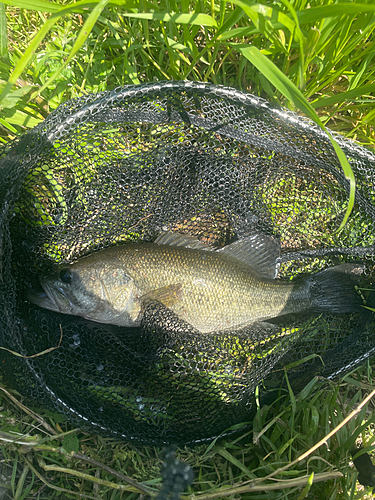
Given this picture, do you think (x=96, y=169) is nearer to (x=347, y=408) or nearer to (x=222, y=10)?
(x=222, y=10)

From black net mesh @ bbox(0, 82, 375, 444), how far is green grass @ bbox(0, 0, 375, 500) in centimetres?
24

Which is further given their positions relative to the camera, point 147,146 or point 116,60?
point 116,60

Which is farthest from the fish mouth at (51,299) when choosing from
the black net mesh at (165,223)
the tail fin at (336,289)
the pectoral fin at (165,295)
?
the tail fin at (336,289)

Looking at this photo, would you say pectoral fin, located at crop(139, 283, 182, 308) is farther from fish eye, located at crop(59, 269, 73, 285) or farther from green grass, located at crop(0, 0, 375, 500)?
green grass, located at crop(0, 0, 375, 500)

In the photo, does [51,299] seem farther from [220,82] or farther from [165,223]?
[220,82]

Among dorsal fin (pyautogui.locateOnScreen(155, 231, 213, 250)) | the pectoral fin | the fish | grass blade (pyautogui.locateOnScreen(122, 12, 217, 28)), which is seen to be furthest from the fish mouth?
grass blade (pyautogui.locateOnScreen(122, 12, 217, 28))

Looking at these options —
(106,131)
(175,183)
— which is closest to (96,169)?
(106,131)

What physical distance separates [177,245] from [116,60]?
5.82 feet

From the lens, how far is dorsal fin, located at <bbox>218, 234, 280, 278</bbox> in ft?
9.07

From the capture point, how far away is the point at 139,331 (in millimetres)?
2473

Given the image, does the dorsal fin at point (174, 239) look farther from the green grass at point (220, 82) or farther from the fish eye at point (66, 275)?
the green grass at point (220, 82)

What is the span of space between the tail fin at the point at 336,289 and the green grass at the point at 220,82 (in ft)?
1.84

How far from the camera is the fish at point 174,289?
2408 millimetres

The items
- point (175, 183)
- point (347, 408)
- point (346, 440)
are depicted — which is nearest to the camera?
point (346, 440)
